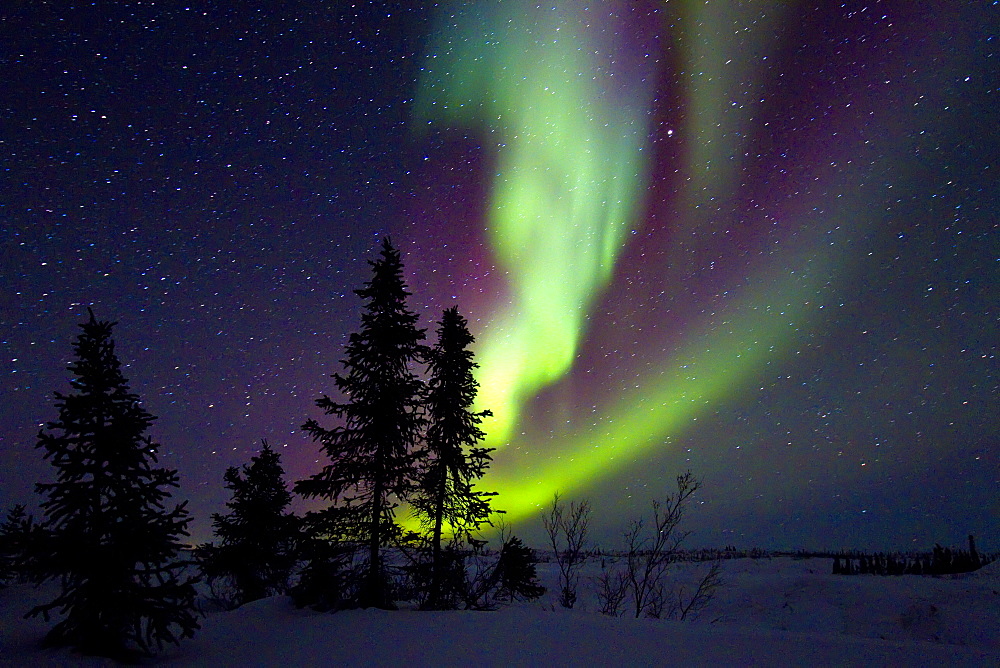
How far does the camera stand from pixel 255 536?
2852cm

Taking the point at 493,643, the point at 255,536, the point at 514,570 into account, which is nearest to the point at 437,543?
the point at 514,570

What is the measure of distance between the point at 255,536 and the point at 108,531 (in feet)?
66.3

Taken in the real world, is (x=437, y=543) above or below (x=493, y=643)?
above

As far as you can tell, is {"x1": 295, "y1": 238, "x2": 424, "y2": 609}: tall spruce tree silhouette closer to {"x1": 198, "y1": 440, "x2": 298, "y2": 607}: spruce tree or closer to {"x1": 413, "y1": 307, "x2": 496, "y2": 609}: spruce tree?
{"x1": 413, "y1": 307, "x2": 496, "y2": 609}: spruce tree

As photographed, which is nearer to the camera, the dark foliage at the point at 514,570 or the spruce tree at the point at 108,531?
the spruce tree at the point at 108,531

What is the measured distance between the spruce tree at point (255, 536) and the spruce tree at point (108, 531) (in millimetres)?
17135

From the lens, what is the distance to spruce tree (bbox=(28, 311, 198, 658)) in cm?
1034

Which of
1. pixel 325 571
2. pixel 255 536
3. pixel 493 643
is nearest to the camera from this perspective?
pixel 493 643

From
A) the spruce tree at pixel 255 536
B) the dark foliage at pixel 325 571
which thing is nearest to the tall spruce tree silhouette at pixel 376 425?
the dark foliage at pixel 325 571

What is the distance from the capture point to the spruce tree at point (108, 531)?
10.3m

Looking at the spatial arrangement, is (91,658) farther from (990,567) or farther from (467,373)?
(990,567)

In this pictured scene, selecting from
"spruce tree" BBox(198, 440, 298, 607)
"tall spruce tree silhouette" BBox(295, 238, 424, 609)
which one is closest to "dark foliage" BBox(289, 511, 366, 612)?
"tall spruce tree silhouette" BBox(295, 238, 424, 609)

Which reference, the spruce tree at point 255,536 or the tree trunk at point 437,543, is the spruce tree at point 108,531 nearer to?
the tree trunk at point 437,543

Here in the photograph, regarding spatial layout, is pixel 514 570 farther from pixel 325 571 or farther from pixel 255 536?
pixel 255 536
